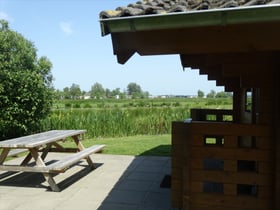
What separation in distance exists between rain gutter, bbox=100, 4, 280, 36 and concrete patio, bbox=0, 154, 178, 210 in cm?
256

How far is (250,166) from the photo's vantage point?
4.61m

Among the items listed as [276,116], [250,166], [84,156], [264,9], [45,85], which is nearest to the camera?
[264,9]

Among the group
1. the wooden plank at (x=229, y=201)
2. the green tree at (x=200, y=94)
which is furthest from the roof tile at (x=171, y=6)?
the green tree at (x=200, y=94)

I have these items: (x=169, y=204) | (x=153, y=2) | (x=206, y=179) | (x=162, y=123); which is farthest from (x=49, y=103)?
(x=153, y=2)

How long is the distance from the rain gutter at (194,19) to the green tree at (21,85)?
25.0 ft

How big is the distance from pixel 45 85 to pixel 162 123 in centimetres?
487

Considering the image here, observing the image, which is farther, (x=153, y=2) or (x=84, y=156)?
(x=84, y=156)

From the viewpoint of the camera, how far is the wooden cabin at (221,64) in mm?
1822

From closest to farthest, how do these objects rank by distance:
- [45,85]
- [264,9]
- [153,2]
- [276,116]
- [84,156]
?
[264,9], [153,2], [276,116], [84,156], [45,85]

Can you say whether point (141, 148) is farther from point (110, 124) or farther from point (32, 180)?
point (32, 180)

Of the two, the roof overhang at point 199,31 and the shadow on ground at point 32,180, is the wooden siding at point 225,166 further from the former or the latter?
the shadow on ground at point 32,180

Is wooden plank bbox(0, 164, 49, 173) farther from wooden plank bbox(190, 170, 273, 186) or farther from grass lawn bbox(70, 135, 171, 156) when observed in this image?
grass lawn bbox(70, 135, 171, 156)

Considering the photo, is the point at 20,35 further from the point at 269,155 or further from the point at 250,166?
the point at 269,155

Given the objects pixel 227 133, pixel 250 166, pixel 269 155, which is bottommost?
pixel 250 166
